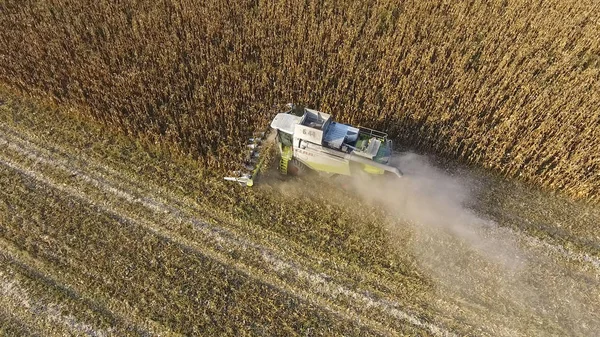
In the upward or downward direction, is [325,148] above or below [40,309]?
above

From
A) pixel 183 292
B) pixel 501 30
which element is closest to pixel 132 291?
pixel 183 292

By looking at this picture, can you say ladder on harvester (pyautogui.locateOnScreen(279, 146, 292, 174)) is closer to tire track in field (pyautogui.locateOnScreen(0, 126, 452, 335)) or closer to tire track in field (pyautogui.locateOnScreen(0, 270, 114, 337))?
tire track in field (pyautogui.locateOnScreen(0, 126, 452, 335))

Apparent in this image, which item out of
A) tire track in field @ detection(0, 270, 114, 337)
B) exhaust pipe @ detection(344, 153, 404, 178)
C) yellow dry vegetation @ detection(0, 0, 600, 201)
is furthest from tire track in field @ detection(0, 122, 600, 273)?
tire track in field @ detection(0, 270, 114, 337)

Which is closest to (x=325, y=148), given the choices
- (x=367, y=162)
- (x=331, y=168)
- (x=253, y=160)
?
(x=331, y=168)

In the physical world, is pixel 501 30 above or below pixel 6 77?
above

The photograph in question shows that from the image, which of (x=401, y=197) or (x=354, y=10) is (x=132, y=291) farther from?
(x=354, y=10)

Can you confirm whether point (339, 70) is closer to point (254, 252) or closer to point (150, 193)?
point (254, 252)
